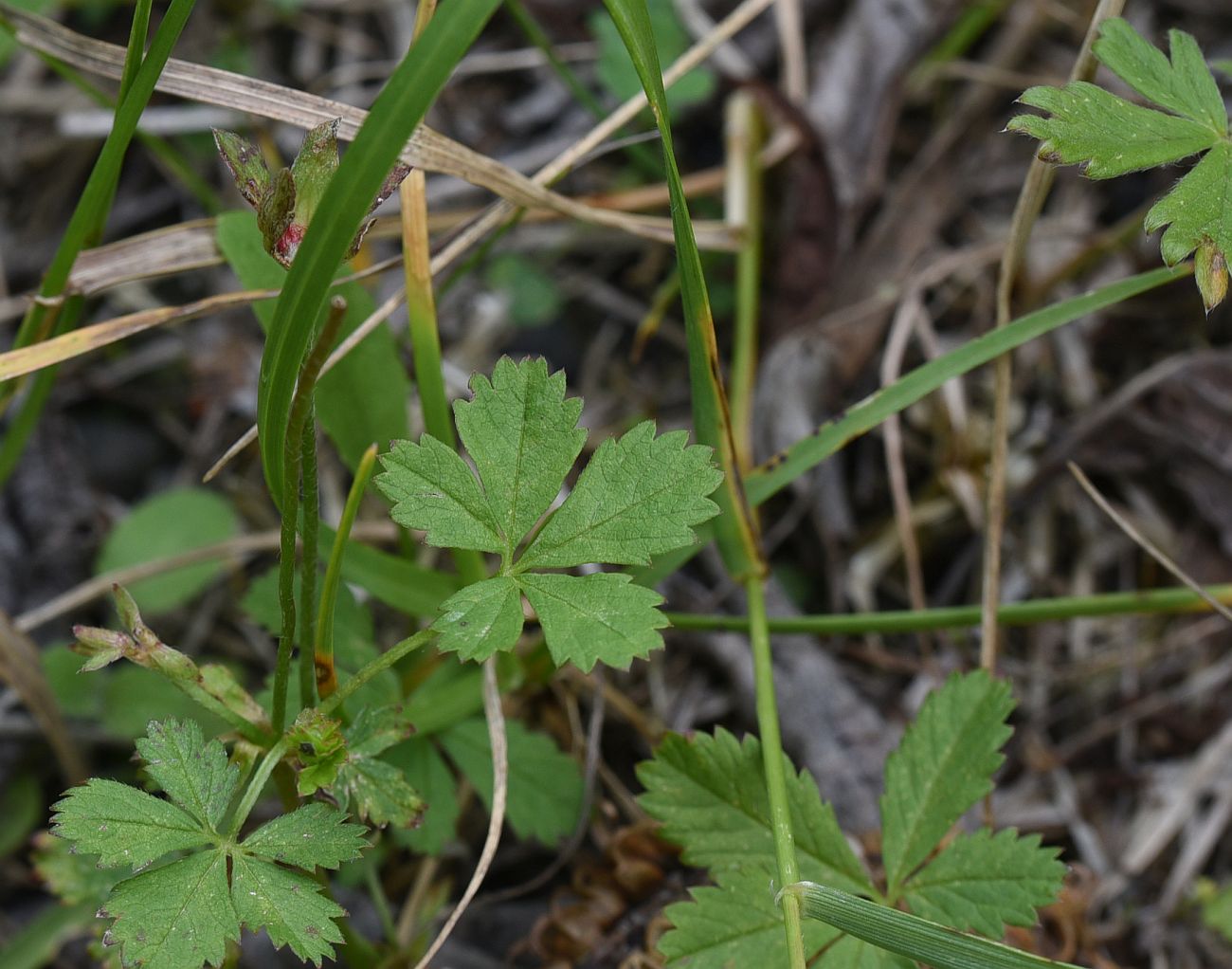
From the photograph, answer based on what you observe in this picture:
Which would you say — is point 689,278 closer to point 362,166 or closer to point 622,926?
point 362,166

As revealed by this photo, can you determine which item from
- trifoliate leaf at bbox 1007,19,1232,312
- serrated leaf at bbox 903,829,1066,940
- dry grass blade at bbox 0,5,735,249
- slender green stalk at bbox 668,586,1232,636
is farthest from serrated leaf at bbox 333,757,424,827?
trifoliate leaf at bbox 1007,19,1232,312

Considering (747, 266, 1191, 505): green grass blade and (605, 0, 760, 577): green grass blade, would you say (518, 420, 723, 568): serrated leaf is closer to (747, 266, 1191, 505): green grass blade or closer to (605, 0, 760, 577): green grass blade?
(605, 0, 760, 577): green grass blade

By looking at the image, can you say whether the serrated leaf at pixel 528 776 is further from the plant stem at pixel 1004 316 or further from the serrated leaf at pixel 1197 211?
the serrated leaf at pixel 1197 211

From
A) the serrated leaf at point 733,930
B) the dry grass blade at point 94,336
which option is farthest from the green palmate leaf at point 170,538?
the serrated leaf at point 733,930

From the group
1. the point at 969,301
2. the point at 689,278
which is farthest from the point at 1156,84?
the point at 969,301

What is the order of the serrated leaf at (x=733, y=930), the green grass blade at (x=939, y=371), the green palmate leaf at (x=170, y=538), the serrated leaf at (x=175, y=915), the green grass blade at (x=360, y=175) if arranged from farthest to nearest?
the green palmate leaf at (x=170, y=538), the green grass blade at (x=939, y=371), the serrated leaf at (x=733, y=930), the serrated leaf at (x=175, y=915), the green grass blade at (x=360, y=175)

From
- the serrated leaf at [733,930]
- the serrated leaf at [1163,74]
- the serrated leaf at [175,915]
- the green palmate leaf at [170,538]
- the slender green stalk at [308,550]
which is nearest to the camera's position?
the serrated leaf at [175,915]

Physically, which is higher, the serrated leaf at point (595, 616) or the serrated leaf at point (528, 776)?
the serrated leaf at point (595, 616)
